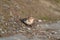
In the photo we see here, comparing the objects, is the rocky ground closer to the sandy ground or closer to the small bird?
the sandy ground

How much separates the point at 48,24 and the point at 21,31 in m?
2.78

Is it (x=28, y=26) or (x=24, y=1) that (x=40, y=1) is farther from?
(x=28, y=26)

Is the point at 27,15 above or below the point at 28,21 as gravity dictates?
above

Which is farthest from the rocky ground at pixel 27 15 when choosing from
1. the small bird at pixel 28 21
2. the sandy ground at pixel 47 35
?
the small bird at pixel 28 21

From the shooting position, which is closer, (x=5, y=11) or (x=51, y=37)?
(x=51, y=37)

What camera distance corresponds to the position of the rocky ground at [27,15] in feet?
46.3

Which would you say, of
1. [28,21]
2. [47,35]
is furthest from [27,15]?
[47,35]

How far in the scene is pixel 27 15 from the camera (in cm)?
1717

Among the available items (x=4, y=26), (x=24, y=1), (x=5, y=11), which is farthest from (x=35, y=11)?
(x=4, y=26)

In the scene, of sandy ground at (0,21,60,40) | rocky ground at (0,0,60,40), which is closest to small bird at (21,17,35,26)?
rocky ground at (0,0,60,40)

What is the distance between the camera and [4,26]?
1477 centimetres

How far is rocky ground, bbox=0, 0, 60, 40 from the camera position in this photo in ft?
46.3

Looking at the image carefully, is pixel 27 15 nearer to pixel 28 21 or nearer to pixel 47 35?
pixel 28 21

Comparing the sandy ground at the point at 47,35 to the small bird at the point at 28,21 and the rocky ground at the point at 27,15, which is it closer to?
the rocky ground at the point at 27,15
